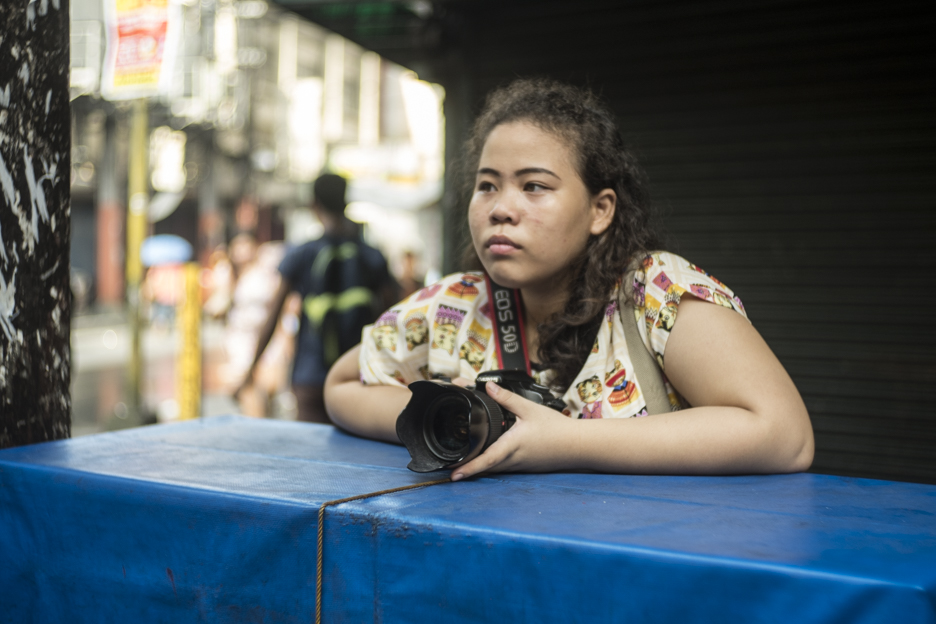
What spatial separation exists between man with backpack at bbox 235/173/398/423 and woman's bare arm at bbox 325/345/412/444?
2149 millimetres

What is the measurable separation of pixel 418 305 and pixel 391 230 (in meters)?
24.8

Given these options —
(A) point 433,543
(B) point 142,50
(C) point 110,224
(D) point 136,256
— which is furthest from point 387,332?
(C) point 110,224

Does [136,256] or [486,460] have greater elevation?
[136,256]

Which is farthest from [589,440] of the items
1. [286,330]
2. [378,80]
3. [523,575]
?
[378,80]

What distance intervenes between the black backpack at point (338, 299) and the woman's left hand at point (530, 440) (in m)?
2.97

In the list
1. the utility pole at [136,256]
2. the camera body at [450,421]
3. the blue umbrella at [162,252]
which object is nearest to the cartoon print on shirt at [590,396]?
the camera body at [450,421]

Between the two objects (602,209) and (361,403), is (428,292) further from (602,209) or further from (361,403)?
(602,209)

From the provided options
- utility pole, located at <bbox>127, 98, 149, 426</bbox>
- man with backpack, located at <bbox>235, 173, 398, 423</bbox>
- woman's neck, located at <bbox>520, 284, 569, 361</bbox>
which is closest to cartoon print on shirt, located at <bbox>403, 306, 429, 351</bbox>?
woman's neck, located at <bbox>520, 284, 569, 361</bbox>

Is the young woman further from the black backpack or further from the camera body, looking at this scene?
the black backpack

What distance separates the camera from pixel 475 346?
1.98 metres

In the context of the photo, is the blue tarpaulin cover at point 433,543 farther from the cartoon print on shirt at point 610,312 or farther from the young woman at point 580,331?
the cartoon print on shirt at point 610,312

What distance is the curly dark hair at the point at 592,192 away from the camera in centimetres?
184

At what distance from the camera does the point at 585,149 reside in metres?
1.86

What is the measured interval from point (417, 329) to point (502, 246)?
423 mm
